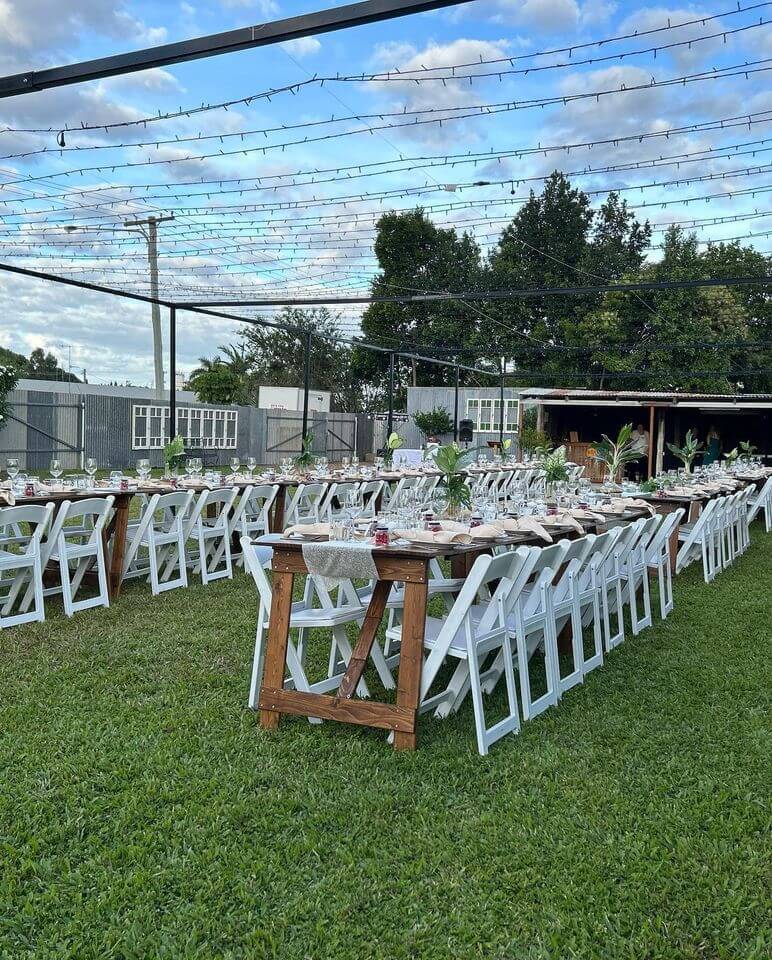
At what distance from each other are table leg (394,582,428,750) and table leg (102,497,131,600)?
11.2 ft

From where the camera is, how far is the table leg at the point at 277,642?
3.61 m

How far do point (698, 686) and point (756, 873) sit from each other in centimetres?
189

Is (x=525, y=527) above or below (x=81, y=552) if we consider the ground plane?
above

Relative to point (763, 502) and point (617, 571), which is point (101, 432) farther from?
point (617, 571)

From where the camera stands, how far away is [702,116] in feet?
25.0

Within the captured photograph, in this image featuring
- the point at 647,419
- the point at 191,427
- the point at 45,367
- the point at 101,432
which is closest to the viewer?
the point at 101,432

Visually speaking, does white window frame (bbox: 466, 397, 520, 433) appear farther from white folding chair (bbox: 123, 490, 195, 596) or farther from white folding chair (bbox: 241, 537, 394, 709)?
white folding chair (bbox: 241, 537, 394, 709)

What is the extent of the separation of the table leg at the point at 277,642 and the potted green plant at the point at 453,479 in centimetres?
161

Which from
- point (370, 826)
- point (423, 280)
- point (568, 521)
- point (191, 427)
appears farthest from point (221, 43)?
point (423, 280)

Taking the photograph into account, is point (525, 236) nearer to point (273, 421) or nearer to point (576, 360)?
point (576, 360)

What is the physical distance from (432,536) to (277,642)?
0.93m

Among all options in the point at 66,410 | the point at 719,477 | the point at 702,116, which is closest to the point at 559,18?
the point at 702,116

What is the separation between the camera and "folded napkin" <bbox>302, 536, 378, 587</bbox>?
356cm

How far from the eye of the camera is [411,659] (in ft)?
11.1
